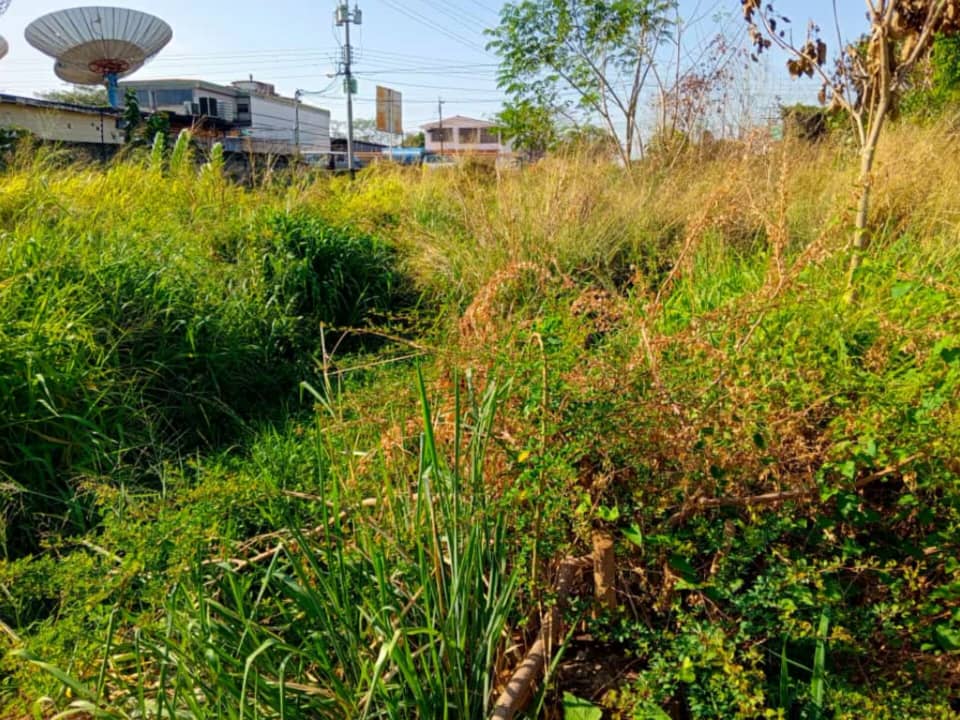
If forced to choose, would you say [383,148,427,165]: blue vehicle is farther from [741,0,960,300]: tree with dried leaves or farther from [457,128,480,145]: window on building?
[741,0,960,300]: tree with dried leaves

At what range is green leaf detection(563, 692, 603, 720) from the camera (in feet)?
4.71

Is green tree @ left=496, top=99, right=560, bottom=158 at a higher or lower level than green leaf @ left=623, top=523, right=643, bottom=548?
higher

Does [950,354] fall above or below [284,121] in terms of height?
below

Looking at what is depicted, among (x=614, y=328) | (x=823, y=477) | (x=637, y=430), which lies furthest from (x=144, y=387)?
(x=823, y=477)

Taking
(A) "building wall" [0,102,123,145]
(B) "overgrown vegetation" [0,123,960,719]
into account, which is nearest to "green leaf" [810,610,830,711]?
(B) "overgrown vegetation" [0,123,960,719]

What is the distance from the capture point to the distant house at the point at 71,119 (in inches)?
592

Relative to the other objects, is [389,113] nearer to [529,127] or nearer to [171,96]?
[171,96]

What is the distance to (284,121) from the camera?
45.3 m

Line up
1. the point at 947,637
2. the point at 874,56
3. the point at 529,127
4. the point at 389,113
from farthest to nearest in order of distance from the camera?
the point at 389,113, the point at 529,127, the point at 874,56, the point at 947,637

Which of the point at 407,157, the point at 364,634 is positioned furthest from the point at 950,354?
the point at 407,157

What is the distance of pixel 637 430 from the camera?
1739mm

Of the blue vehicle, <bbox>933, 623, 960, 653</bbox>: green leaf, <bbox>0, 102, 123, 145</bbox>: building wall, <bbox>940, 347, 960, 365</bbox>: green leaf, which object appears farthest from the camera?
<bbox>0, 102, 123, 145</bbox>: building wall

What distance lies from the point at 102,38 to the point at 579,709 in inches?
1220

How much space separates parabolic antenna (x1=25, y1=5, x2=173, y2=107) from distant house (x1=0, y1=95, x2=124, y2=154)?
8.80m
